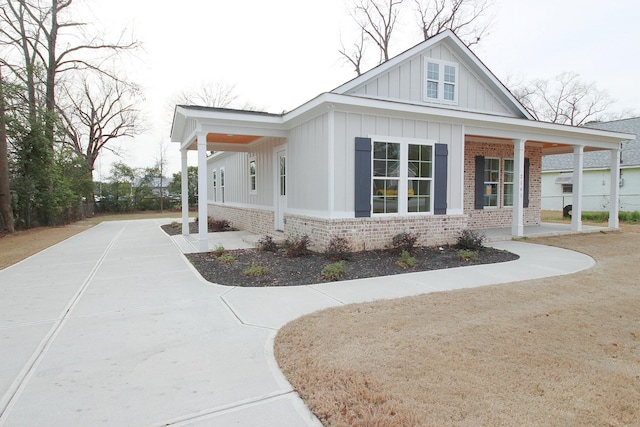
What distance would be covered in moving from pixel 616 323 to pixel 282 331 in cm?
380

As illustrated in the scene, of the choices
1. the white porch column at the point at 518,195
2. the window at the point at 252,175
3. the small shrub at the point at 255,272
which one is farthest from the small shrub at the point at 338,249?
the window at the point at 252,175

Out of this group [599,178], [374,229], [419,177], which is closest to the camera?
[374,229]

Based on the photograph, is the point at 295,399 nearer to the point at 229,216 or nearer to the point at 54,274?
the point at 54,274

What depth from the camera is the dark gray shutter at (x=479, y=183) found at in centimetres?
1302

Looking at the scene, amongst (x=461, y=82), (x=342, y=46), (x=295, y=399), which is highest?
(x=342, y=46)

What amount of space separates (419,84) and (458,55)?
1845mm

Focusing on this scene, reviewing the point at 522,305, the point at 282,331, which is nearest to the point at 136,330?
the point at 282,331

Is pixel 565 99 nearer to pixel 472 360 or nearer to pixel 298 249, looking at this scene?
pixel 298 249

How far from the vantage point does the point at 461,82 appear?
11.6 meters

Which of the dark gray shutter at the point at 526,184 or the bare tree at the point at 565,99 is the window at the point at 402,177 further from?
the bare tree at the point at 565,99

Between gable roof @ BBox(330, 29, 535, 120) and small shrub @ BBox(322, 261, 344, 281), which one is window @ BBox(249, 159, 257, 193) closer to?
gable roof @ BBox(330, 29, 535, 120)

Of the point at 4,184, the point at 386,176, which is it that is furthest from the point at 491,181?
the point at 4,184

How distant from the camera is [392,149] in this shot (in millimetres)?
9070

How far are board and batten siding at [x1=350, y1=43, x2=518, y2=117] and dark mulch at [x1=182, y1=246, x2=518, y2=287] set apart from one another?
15.4ft
